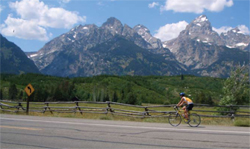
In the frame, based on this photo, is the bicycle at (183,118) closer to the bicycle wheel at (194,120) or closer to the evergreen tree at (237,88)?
the bicycle wheel at (194,120)

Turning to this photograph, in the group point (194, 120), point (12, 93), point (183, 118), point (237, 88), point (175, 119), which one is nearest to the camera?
point (194, 120)

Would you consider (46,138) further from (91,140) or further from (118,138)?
(118,138)

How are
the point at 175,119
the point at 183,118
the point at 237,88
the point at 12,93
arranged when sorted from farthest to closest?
the point at 12,93, the point at 237,88, the point at 175,119, the point at 183,118

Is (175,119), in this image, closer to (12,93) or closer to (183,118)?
(183,118)

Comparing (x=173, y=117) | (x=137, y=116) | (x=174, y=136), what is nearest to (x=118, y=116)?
(x=137, y=116)

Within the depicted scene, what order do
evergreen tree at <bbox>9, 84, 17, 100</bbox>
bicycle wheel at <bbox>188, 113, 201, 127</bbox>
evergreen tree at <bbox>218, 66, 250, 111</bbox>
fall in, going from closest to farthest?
bicycle wheel at <bbox>188, 113, 201, 127</bbox> → evergreen tree at <bbox>218, 66, 250, 111</bbox> → evergreen tree at <bbox>9, 84, 17, 100</bbox>

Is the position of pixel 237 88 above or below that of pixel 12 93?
above

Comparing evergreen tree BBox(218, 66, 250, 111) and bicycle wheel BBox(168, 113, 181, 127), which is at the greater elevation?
evergreen tree BBox(218, 66, 250, 111)

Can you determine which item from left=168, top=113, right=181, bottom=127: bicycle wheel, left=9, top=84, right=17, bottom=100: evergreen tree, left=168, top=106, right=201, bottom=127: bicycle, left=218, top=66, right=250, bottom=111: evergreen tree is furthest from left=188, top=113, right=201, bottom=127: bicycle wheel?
left=9, top=84, right=17, bottom=100: evergreen tree

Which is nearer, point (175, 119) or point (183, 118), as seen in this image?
point (183, 118)

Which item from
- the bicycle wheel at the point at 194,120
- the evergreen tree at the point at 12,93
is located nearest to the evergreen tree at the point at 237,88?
the bicycle wheel at the point at 194,120

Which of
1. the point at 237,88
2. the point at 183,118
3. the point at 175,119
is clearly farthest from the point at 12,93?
the point at 183,118

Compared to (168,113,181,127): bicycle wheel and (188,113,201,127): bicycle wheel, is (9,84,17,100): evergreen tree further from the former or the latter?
(188,113,201,127): bicycle wheel

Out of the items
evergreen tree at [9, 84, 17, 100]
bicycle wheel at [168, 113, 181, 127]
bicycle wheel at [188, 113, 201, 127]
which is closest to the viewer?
bicycle wheel at [188, 113, 201, 127]
